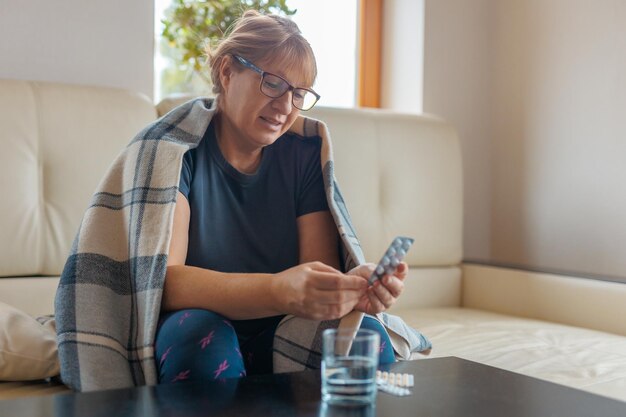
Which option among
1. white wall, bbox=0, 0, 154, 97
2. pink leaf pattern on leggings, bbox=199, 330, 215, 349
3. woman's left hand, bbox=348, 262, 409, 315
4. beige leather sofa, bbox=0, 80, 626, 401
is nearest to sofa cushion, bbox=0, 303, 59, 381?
beige leather sofa, bbox=0, 80, 626, 401

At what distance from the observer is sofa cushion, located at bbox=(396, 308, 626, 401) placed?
156 centimetres

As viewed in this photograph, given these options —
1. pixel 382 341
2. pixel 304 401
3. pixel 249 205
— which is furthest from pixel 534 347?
pixel 304 401

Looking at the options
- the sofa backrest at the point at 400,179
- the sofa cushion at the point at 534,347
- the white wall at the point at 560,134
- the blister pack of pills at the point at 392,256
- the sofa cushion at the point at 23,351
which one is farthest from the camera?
the white wall at the point at 560,134

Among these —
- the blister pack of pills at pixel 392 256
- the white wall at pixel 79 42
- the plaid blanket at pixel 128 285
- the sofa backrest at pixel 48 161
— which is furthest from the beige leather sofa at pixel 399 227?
the blister pack of pills at pixel 392 256

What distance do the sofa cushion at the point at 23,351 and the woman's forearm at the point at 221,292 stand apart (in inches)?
9.4

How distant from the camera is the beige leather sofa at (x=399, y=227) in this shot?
5.90 feet

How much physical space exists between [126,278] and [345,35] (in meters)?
1.77

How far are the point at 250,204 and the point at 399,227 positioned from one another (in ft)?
2.97

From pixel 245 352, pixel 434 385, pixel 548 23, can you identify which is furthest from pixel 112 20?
pixel 434 385

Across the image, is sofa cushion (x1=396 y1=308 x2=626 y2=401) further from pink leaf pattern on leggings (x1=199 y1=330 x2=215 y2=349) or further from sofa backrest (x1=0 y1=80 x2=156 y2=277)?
sofa backrest (x1=0 y1=80 x2=156 y2=277)

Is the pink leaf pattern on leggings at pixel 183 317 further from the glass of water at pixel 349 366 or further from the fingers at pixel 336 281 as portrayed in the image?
the glass of water at pixel 349 366

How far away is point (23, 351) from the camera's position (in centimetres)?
140

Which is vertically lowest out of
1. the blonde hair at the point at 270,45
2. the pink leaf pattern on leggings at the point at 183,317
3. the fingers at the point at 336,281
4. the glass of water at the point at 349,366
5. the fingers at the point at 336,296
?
the pink leaf pattern on leggings at the point at 183,317

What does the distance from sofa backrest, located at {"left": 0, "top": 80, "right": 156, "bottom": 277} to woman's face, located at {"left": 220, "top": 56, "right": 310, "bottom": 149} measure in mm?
543
